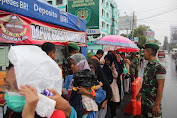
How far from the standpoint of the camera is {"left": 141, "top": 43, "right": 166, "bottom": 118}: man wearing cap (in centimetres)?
248

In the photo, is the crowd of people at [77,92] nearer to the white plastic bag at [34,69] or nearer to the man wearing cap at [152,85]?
the white plastic bag at [34,69]

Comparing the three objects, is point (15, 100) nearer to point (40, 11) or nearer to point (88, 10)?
point (40, 11)

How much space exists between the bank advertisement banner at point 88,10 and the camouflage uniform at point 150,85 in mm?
6230

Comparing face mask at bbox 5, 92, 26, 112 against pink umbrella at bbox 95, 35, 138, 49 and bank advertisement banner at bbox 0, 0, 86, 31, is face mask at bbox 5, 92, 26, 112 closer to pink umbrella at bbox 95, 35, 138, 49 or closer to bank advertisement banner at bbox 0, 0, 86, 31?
bank advertisement banner at bbox 0, 0, 86, 31

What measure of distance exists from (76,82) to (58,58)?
3849 mm

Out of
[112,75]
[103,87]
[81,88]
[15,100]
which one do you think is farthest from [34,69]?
[112,75]

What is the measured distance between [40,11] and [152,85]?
129 inches

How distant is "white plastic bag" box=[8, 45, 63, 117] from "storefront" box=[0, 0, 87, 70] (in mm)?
2221

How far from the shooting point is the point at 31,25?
3.42m

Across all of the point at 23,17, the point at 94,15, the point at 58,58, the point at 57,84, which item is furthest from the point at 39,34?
the point at 94,15

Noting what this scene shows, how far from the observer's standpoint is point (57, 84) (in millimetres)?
1057

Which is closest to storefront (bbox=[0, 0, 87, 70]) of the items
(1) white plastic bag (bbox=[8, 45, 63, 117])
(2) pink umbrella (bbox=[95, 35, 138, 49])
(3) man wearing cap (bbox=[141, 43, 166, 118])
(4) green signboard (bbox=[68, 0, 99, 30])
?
(2) pink umbrella (bbox=[95, 35, 138, 49])

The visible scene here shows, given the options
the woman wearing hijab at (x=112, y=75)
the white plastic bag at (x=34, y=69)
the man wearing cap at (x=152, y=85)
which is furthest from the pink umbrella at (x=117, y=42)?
the white plastic bag at (x=34, y=69)

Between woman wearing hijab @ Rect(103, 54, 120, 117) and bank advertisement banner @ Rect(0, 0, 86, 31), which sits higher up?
bank advertisement banner @ Rect(0, 0, 86, 31)
